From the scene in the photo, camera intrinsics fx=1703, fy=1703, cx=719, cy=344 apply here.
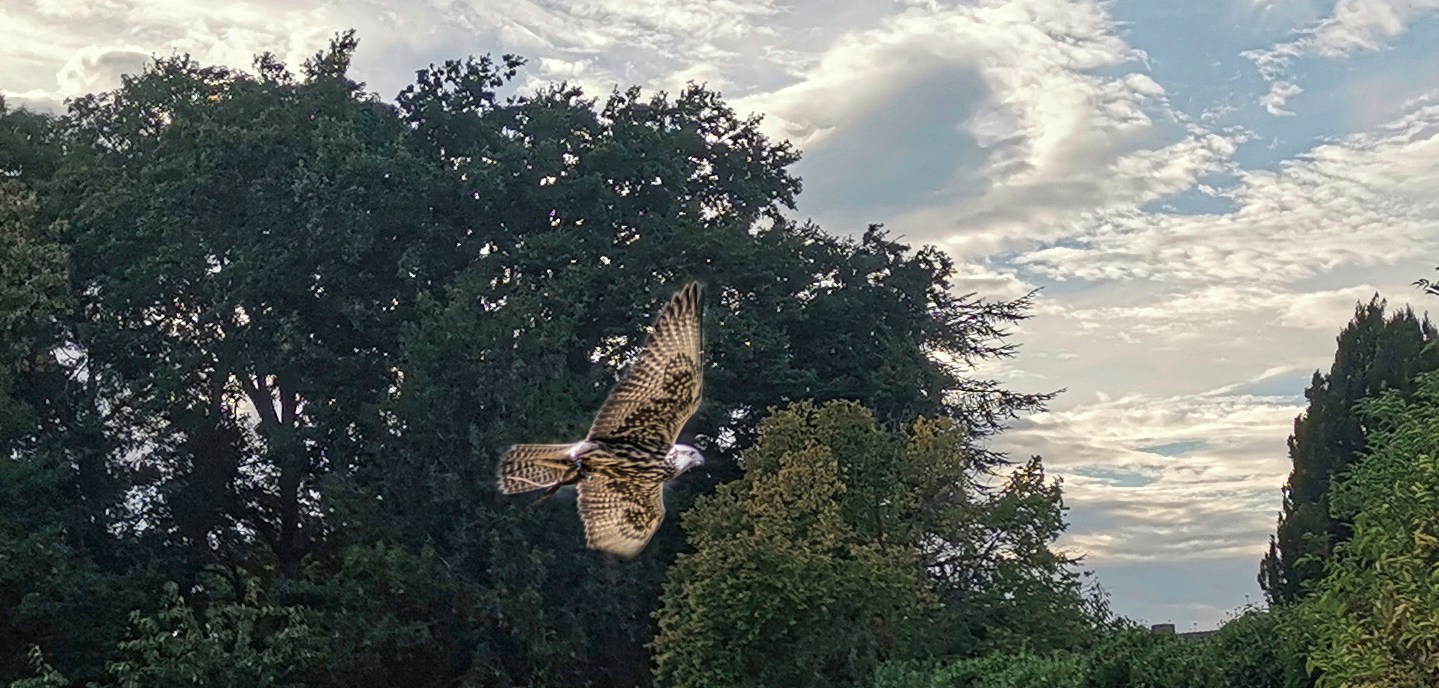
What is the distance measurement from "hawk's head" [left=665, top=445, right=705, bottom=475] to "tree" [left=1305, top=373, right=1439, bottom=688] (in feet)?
28.7

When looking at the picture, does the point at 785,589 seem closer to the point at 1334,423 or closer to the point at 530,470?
the point at 1334,423

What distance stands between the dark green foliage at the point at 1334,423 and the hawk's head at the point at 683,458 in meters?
21.9

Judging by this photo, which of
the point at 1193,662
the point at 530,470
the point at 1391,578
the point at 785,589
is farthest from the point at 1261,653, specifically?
the point at 530,470

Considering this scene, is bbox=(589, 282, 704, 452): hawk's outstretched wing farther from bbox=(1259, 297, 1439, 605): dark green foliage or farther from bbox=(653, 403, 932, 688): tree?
bbox=(1259, 297, 1439, 605): dark green foliage

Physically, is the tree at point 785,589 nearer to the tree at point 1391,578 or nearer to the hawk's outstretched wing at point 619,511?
the tree at point 1391,578

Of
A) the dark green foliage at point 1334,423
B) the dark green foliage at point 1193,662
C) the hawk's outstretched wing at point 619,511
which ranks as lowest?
the dark green foliage at point 1193,662

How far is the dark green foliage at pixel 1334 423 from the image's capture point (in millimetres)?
30250

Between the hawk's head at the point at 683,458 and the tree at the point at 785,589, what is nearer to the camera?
the hawk's head at the point at 683,458

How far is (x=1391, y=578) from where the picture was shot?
1659 centimetres

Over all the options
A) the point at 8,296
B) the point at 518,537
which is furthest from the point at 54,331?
the point at 518,537

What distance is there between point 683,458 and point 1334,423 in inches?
934

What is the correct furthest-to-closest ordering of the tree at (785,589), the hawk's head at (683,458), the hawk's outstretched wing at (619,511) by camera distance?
the tree at (785,589)
the hawk's outstretched wing at (619,511)
the hawk's head at (683,458)

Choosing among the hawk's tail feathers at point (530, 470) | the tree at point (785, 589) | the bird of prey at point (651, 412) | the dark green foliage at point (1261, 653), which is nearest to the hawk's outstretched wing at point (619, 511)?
the bird of prey at point (651, 412)

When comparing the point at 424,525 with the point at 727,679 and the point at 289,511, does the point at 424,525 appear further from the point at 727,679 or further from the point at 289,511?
the point at 727,679
